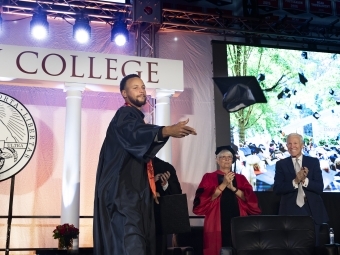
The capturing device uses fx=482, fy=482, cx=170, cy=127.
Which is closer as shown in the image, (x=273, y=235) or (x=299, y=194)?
(x=273, y=235)

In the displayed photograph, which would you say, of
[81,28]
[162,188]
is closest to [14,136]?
[81,28]

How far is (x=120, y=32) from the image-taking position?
284 inches

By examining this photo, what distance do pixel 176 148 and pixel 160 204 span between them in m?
4.24

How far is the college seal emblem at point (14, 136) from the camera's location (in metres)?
6.75

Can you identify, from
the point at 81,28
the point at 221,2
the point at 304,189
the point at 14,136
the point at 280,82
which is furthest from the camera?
the point at 221,2

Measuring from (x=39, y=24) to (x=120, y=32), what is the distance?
1172 millimetres

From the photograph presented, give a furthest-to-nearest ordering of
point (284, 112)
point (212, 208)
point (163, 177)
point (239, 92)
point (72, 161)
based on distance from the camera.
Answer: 1. point (284, 112)
2. point (239, 92)
3. point (72, 161)
4. point (212, 208)
5. point (163, 177)

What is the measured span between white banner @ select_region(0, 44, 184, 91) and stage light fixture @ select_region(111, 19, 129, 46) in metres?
0.96

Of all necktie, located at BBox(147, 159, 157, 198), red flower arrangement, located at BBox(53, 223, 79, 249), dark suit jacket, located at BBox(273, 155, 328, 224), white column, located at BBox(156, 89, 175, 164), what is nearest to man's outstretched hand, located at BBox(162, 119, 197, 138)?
necktie, located at BBox(147, 159, 157, 198)

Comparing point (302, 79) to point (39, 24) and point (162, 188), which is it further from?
point (162, 188)

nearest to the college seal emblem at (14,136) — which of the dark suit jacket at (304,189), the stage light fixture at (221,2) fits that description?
the dark suit jacket at (304,189)

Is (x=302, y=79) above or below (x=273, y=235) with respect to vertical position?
above

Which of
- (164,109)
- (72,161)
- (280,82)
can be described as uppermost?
(280,82)

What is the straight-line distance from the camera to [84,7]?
7.31 m
